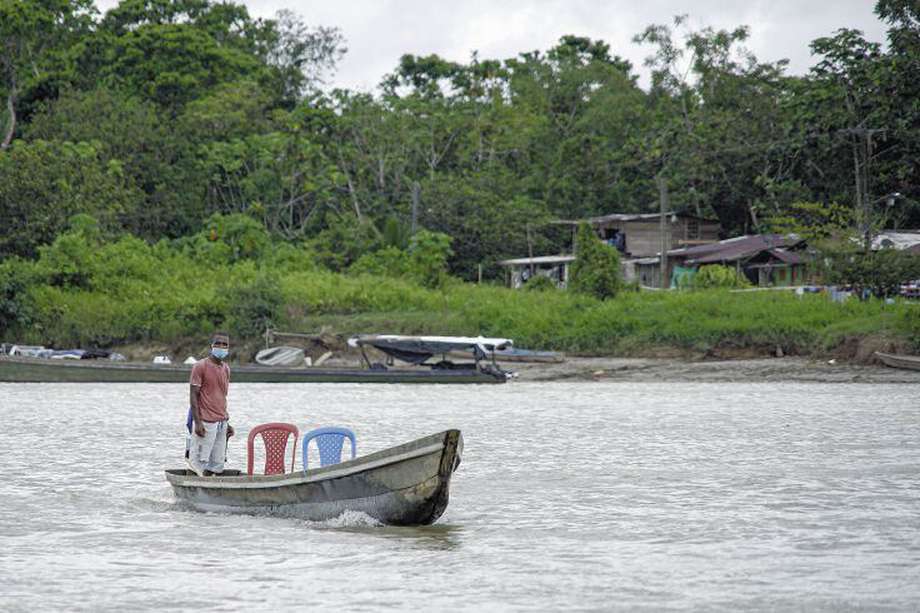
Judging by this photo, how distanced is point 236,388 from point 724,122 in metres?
21.5

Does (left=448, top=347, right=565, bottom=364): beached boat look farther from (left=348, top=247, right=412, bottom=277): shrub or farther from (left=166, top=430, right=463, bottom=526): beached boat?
(left=166, top=430, right=463, bottom=526): beached boat

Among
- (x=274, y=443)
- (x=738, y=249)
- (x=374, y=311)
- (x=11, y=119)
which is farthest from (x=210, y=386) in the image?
(x=11, y=119)

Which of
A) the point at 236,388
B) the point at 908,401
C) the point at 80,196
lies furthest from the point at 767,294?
the point at 80,196

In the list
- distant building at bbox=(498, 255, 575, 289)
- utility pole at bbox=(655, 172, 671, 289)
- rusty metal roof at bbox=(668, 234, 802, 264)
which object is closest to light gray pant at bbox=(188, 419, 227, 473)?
utility pole at bbox=(655, 172, 671, 289)

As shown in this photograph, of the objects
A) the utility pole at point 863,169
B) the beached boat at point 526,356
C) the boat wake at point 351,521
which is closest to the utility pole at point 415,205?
the beached boat at point 526,356

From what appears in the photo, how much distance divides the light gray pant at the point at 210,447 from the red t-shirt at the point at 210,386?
0.45 feet

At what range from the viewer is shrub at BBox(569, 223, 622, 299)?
39750mm

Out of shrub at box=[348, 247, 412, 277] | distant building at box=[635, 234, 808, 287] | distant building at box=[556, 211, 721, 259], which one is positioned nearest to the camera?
distant building at box=[635, 234, 808, 287]

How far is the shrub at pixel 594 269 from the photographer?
39.8m

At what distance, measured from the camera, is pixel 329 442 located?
13797 millimetres

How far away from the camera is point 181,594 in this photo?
1055 cm

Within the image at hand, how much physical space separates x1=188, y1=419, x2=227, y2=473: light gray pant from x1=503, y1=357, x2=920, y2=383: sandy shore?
22421 millimetres

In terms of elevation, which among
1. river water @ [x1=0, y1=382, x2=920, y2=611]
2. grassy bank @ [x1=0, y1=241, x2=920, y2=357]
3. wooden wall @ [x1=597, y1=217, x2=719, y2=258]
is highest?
wooden wall @ [x1=597, y1=217, x2=719, y2=258]

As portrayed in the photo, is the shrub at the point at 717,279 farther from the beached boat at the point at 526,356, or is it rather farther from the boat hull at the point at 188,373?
the boat hull at the point at 188,373
